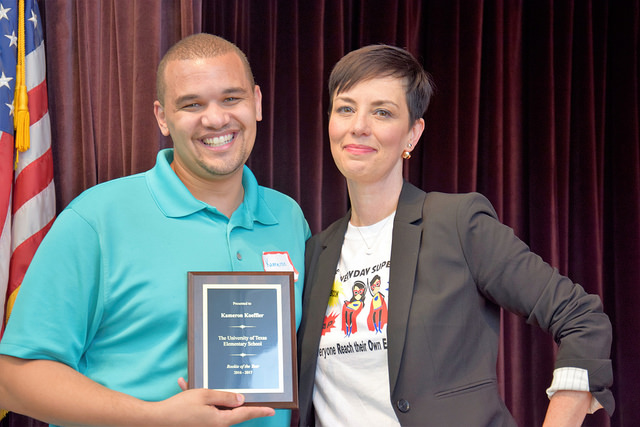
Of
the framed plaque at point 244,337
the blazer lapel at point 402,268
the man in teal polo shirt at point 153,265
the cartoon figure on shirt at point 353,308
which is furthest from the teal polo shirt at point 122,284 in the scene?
the blazer lapel at point 402,268

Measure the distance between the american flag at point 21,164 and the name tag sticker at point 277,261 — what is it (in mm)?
1222

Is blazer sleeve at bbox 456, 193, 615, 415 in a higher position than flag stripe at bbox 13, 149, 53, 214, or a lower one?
lower

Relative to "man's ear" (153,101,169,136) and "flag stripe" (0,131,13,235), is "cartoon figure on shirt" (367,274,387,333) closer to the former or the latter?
"man's ear" (153,101,169,136)

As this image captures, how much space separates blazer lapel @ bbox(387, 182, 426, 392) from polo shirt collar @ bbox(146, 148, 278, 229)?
0.44m

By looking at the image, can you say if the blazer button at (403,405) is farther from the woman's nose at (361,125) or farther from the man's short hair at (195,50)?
the man's short hair at (195,50)

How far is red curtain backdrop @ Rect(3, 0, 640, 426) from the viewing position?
11.2 feet

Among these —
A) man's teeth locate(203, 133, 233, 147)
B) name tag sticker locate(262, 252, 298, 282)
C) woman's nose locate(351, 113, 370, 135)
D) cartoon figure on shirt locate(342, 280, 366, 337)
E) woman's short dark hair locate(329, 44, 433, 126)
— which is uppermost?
woman's short dark hair locate(329, 44, 433, 126)

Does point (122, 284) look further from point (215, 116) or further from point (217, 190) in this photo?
point (215, 116)

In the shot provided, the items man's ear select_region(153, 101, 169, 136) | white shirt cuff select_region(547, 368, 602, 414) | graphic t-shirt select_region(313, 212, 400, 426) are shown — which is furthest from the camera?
man's ear select_region(153, 101, 169, 136)

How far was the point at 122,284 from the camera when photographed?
1.97 meters

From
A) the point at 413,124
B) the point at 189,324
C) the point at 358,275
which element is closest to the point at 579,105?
the point at 413,124

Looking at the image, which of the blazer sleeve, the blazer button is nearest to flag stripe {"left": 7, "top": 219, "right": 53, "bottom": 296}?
the blazer button

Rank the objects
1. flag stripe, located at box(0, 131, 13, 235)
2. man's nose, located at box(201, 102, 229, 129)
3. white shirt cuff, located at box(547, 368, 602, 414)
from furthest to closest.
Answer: flag stripe, located at box(0, 131, 13, 235) → man's nose, located at box(201, 102, 229, 129) → white shirt cuff, located at box(547, 368, 602, 414)

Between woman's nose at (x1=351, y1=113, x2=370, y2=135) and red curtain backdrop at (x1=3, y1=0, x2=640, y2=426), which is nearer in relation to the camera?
woman's nose at (x1=351, y1=113, x2=370, y2=135)
